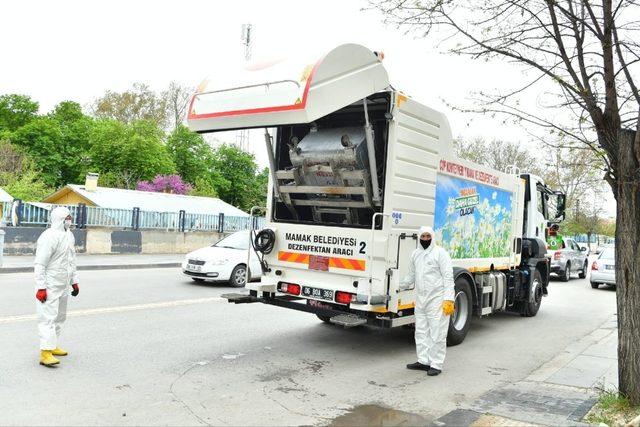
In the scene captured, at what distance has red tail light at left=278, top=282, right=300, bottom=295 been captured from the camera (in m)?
7.68

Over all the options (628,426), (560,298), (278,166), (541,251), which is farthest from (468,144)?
(628,426)

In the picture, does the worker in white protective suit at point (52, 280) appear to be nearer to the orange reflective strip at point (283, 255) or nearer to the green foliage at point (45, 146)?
the orange reflective strip at point (283, 255)

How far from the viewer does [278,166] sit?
805cm

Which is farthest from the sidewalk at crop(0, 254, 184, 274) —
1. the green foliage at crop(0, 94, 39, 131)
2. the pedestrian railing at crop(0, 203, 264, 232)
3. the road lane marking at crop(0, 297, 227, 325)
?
the green foliage at crop(0, 94, 39, 131)

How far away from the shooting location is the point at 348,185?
286 inches

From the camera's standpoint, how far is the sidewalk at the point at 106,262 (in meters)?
15.8

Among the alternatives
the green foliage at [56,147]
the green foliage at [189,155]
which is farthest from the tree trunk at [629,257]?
the green foliage at [56,147]

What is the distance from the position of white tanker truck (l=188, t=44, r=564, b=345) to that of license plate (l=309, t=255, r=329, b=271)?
0.01 meters

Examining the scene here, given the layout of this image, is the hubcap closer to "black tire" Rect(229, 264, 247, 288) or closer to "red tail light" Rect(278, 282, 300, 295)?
"black tire" Rect(229, 264, 247, 288)

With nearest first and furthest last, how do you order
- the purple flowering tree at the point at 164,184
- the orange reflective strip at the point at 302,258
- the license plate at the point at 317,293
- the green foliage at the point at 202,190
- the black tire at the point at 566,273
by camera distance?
the license plate at the point at 317,293, the orange reflective strip at the point at 302,258, the black tire at the point at 566,273, the purple flowering tree at the point at 164,184, the green foliage at the point at 202,190

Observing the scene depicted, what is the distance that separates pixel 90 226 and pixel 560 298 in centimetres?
1628

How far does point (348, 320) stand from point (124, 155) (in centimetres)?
4092

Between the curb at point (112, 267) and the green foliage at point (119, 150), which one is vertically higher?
the green foliage at point (119, 150)

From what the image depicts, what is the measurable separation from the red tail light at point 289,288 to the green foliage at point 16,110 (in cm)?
5206
